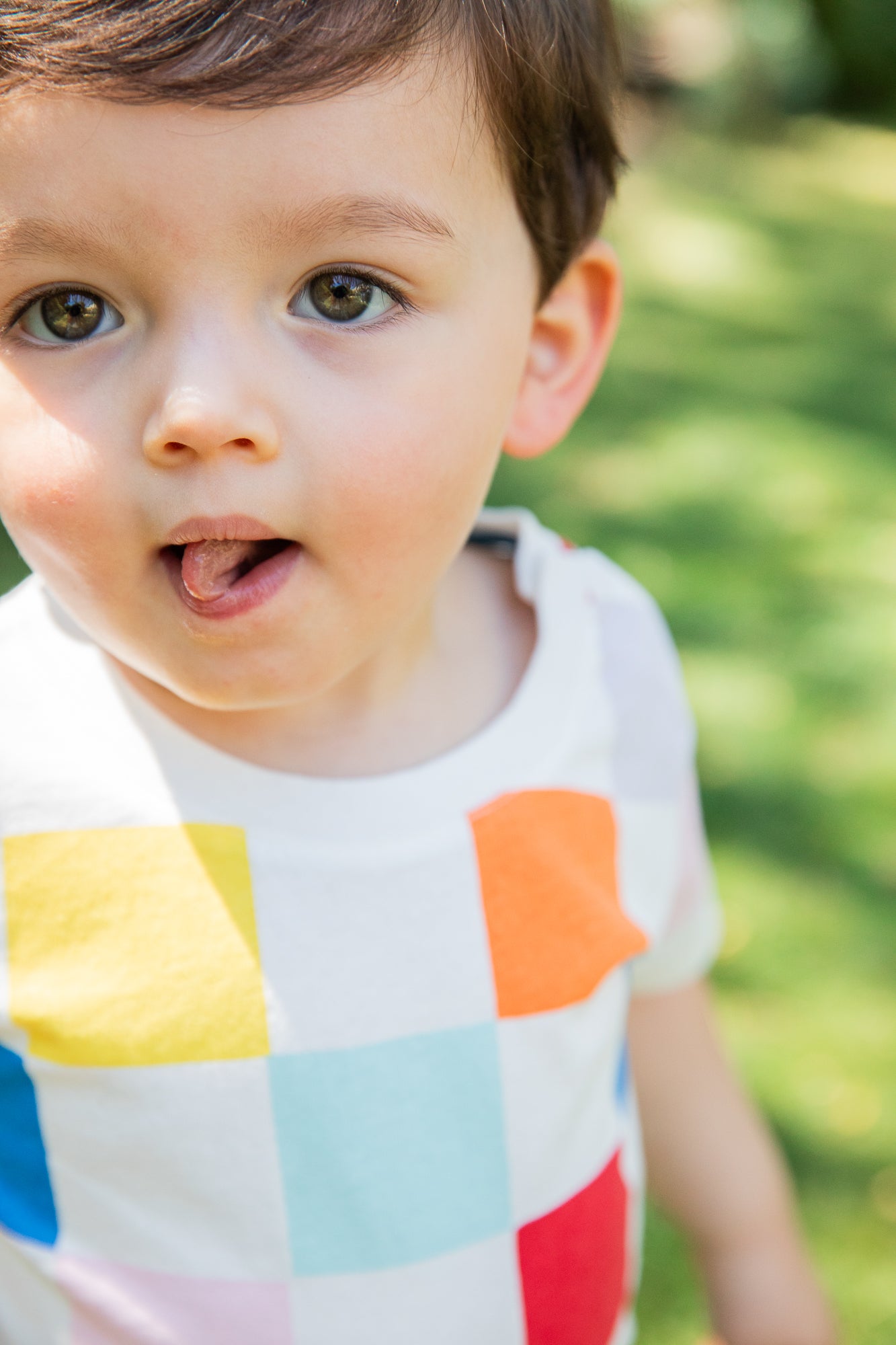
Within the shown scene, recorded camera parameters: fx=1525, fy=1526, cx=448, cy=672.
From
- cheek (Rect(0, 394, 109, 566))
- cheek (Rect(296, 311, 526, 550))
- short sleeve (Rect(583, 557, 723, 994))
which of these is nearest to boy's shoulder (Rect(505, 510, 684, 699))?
short sleeve (Rect(583, 557, 723, 994))

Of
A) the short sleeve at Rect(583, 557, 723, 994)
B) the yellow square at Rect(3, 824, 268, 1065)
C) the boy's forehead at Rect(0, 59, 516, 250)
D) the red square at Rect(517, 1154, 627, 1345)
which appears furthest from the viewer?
the short sleeve at Rect(583, 557, 723, 994)

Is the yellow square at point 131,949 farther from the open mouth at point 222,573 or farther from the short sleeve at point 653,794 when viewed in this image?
the short sleeve at point 653,794

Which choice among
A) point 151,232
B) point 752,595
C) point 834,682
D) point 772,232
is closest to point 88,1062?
point 151,232

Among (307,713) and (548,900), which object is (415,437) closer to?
(307,713)

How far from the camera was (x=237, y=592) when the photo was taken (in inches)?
37.3

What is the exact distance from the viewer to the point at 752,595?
3037 mm

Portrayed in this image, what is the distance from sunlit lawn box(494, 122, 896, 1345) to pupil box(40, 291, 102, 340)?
4.69 feet

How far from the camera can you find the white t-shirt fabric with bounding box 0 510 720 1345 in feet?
3.41

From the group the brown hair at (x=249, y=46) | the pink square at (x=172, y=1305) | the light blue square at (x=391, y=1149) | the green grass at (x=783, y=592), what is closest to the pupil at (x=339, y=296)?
the brown hair at (x=249, y=46)

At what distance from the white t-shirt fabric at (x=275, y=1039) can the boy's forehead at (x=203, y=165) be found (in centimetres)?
36

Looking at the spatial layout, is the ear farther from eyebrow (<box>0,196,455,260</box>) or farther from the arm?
the arm

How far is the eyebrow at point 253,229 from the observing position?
88 centimetres

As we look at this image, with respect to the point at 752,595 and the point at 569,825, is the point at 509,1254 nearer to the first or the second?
the point at 569,825

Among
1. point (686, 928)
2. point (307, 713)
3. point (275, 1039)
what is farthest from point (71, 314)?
point (686, 928)
